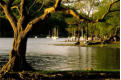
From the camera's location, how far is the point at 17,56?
1942 centimetres

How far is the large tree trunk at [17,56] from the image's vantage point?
63.0 ft

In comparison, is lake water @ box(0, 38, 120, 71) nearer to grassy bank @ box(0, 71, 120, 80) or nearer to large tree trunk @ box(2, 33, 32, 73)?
grassy bank @ box(0, 71, 120, 80)

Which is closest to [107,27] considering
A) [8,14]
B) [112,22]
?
[112,22]

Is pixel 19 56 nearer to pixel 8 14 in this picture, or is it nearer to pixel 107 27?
pixel 8 14

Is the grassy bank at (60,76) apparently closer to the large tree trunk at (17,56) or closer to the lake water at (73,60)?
the large tree trunk at (17,56)

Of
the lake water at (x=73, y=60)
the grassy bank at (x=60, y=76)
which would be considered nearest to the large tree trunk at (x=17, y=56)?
the grassy bank at (x=60, y=76)

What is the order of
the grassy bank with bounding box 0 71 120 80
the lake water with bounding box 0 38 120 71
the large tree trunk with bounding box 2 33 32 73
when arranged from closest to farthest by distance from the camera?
the grassy bank with bounding box 0 71 120 80 < the large tree trunk with bounding box 2 33 32 73 < the lake water with bounding box 0 38 120 71

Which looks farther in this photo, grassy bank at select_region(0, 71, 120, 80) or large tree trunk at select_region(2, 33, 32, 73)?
large tree trunk at select_region(2, 33, 32, 73)

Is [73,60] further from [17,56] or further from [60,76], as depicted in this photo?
[60,76]

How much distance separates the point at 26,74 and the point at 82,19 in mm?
4677

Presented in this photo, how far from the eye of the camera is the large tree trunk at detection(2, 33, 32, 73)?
1919 cm

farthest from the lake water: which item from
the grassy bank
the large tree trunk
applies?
the large tree trunk

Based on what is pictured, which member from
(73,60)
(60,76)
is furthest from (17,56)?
(73,60)

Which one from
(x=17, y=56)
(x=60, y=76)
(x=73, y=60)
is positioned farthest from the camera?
(x=73, y=60)
